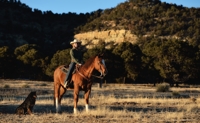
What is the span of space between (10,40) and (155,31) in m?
54.0

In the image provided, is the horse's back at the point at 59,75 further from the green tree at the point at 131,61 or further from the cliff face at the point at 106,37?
the cliff face at the point at 106,37

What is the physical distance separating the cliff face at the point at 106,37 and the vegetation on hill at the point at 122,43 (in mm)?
2858

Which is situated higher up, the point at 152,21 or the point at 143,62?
the point at 152,21

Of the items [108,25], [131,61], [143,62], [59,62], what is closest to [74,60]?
[131,61]

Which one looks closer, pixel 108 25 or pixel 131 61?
pixel 131 61

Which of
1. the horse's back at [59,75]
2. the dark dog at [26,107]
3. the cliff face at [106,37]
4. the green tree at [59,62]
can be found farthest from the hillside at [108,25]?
the dark dog at [26,107]

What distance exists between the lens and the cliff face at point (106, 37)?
4936 inches

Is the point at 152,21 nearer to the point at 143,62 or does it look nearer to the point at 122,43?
the point at 122,43

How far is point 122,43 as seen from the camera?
70438mm

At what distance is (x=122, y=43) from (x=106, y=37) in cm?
6291

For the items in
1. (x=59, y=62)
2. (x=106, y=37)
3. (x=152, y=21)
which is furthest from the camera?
(x=106, y=37)

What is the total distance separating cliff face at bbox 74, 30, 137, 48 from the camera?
12538 centimetres

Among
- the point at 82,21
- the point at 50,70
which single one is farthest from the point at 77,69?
the point at 82,21

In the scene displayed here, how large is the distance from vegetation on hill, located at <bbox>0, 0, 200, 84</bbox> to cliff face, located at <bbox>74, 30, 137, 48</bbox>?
9.38 feet
